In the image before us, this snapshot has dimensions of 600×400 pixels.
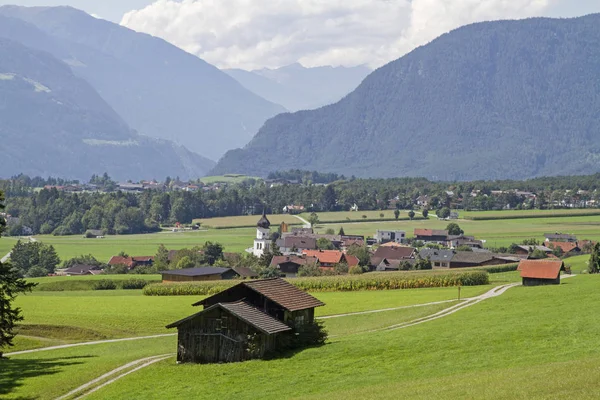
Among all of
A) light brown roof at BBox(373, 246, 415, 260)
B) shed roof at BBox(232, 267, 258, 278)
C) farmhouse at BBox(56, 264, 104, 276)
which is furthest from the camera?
light brown roof at BBox(373, 246, 415, 260)

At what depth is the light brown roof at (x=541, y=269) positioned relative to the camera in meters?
81.1

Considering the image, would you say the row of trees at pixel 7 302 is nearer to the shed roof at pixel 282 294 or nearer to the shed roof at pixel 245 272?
the shed roof at pixel 282 294

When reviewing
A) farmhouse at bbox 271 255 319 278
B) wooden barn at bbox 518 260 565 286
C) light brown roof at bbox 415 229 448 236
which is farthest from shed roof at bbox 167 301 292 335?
light brown roof at bbox 415 229 448 236

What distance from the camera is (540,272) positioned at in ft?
267

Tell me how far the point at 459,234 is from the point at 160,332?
12613 cm

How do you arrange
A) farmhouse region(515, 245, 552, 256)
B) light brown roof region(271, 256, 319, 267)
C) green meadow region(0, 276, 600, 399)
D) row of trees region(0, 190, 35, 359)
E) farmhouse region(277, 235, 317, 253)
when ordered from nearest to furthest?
green meadow region(0, 276, 600, 399) → row of trees region(0, 190, 35, 359) → light brown roof region(271, 256, 319, 267) → farmhouse region(515, 245, 552, 256) → farmhouse region(277, 235, 317, 253)

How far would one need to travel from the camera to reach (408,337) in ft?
155

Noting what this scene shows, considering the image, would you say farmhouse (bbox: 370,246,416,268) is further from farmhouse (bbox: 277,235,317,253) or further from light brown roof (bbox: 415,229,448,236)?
light brown roof (bbox: 415,229,448,236)

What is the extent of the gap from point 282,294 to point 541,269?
36.6m

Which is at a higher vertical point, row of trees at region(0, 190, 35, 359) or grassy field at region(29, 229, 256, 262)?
row of trees at region(0, 190, 35, 359)

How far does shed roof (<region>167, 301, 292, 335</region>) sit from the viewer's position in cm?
4725

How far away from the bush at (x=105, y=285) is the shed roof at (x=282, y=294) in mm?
52090

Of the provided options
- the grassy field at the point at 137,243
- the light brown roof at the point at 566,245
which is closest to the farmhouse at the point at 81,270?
the grassy field at the point at 137,243

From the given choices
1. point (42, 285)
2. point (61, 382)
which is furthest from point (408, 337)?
point (42, 285)
